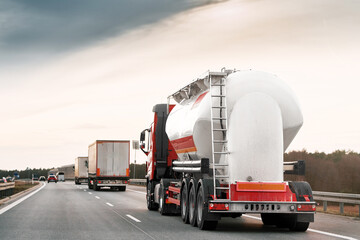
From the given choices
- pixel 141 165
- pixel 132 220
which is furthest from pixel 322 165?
pixel 141 165

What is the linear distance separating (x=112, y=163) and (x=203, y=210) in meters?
26.6

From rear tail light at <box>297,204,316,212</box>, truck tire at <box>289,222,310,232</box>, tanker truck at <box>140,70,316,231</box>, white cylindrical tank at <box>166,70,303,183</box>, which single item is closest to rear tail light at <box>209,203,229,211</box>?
tanker truck at <box>140,70,316,231</box>

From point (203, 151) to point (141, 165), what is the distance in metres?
104

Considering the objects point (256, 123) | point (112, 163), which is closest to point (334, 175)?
point (112, 163)

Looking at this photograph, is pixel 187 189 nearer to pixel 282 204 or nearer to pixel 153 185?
pixel 282 204

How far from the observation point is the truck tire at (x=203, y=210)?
12062mm

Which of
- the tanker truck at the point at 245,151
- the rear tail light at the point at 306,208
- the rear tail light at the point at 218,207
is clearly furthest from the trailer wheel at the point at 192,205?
the rear tail light at the point at 306,208

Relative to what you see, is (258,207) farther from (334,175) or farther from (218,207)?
(334,175)

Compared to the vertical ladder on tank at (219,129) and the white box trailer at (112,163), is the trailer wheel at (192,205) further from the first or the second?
the white box trailer at (112,163)

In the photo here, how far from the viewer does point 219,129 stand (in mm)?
12516

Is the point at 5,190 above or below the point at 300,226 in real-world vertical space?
above

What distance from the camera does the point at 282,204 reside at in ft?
38.9

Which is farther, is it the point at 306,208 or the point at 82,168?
the point at 82,168

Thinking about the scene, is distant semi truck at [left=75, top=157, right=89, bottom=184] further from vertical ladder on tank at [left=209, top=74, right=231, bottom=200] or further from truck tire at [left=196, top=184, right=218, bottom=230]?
vertical ladder on tank at [left=209, top=74, right=231, bottom=200]
